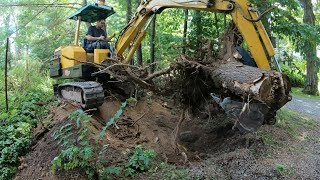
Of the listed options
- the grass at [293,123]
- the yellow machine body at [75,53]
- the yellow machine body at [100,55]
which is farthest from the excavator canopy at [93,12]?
the grass at [293,123]

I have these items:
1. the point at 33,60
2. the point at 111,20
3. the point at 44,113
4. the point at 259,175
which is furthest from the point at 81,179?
the point at 111,20

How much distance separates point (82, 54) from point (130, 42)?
1057 millimetres

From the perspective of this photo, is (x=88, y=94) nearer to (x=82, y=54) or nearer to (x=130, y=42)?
(x=82, y=54)

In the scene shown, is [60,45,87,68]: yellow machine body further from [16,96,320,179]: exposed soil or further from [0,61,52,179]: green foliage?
[0,61,52,179]: green foliage

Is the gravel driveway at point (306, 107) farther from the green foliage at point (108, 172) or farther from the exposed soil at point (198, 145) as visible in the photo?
the green foliage at point (108, 172)

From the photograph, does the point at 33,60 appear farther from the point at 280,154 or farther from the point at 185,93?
the point at 280,154

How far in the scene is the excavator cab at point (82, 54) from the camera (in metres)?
6.79

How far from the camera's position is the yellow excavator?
5.35 meters

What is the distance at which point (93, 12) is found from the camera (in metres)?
7.18

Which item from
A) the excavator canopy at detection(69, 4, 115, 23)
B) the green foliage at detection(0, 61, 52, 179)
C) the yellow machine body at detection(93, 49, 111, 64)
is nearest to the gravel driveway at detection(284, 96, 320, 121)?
the yellow machine body at detection(93, 49, 111, 64)

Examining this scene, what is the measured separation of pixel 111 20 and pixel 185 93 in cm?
965

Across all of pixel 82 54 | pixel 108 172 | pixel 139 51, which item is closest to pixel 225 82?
pixel 108 172

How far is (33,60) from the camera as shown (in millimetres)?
11953

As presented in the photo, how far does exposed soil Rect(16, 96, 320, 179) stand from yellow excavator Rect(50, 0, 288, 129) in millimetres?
541
